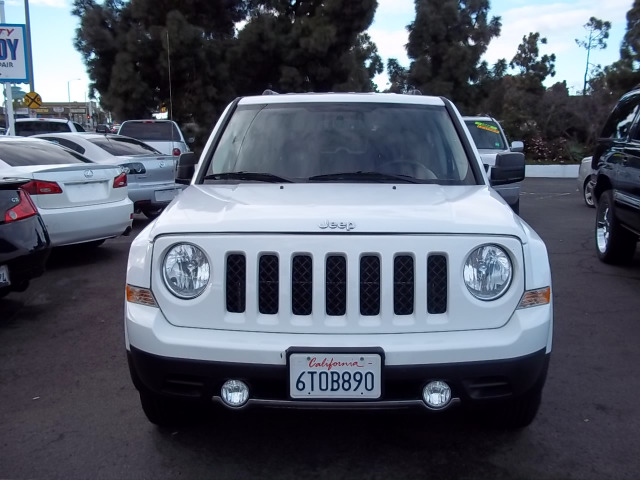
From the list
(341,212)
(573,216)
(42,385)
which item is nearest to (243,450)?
(341,212)

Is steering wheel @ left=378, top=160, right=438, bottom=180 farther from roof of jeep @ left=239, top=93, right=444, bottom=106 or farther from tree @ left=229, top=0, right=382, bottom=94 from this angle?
tree @ left=229, top=0, right=382, bottom=94

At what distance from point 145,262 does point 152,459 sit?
96 centimetres

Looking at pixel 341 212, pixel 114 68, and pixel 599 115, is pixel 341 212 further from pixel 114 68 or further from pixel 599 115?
pixel 599 115

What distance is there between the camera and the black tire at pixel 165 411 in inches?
130

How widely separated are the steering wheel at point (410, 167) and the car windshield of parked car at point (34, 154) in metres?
4.88

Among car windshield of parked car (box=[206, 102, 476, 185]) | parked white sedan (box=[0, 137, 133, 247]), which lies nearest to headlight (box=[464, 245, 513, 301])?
car windshield of parked car (box=[206, 102, 476, 185])

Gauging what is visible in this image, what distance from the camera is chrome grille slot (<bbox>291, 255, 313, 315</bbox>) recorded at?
2.90 m

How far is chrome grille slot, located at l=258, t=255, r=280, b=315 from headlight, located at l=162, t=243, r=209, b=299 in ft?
0.81

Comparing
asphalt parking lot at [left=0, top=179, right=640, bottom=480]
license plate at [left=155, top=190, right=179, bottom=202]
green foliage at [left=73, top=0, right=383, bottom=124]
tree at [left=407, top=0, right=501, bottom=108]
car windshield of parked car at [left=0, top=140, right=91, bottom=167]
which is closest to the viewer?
asphalt parking lot at [left=0, top=179, right=640, bottom=480]

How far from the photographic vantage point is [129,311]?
3.05 m

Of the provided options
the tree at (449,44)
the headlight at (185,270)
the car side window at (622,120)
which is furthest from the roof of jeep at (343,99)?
the tree at (449,44)

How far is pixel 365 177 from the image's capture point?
12.8 ft

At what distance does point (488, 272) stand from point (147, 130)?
13599 mm

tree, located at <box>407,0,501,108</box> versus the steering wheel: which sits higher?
tree, located at <box>407,0,501,108</box>
